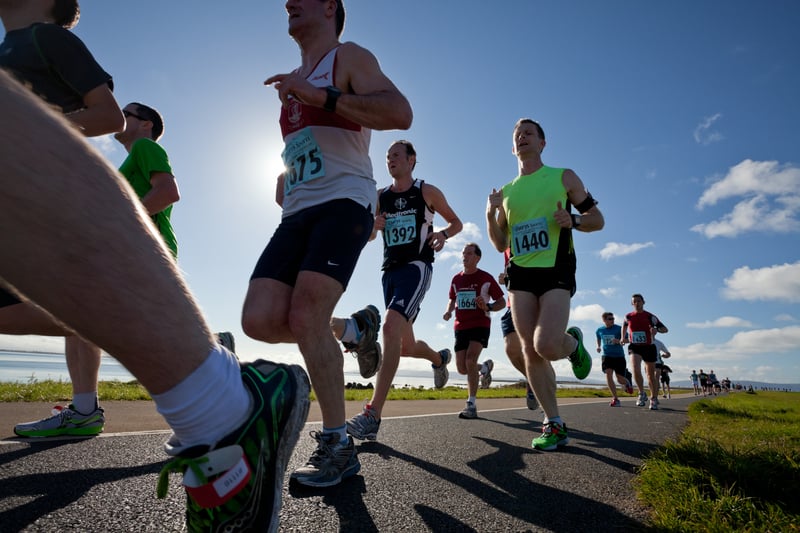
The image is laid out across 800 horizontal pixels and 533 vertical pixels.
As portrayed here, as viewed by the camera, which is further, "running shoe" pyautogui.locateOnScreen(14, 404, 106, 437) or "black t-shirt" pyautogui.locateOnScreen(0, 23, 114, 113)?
"running shoe" pyautogui.locateOnScreen(14, 404, 106, 437)

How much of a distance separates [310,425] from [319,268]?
231 centimetres

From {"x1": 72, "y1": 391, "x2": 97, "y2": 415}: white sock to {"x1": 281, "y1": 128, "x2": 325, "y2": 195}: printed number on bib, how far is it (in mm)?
1995

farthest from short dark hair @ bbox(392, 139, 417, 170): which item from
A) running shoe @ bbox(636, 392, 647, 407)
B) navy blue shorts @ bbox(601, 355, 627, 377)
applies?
navy blue shorts @ bbox(601, 355, 627, 377)

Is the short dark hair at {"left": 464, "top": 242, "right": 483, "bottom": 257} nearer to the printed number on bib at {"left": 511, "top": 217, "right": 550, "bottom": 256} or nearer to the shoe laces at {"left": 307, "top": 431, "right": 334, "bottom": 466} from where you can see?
the printed number on bib at {"left": 511, "top": 217, "right": 550, "bottom": 256}

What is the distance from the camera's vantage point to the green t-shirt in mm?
3582

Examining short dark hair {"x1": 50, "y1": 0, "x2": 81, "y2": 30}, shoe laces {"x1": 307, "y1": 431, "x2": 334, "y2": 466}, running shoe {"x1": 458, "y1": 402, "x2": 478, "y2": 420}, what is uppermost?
short dark hair {"x1": 50, "y1": 0, "x2": 81, "y2": 30}

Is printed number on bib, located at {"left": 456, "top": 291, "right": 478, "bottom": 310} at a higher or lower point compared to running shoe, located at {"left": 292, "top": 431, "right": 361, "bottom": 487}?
higher

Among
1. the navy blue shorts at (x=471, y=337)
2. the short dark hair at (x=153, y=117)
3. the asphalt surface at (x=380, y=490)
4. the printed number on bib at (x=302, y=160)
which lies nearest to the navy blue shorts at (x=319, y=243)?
the printed number on bib at (x=302, y=160)

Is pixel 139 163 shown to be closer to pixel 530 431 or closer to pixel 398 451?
pixel 398 451

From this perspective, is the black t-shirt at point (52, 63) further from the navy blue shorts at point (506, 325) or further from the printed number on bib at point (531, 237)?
the navy blue shorts at point (506, 325)

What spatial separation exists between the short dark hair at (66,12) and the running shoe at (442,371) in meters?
5.45

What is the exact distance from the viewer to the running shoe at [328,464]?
2.07 meters

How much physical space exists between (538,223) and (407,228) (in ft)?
4.18

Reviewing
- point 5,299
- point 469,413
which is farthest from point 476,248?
point 5,299
